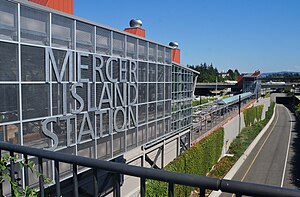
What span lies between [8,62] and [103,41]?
388cm

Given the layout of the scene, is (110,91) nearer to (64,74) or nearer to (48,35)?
(64,74)

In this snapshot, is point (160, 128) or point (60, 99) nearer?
point (60, 99)

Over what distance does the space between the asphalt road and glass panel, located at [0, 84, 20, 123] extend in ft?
55.1

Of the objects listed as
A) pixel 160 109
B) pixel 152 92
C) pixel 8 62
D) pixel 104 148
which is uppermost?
pixel 8 62

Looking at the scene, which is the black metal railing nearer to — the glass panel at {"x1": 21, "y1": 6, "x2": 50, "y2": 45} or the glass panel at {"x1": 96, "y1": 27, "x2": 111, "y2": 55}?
the glass panel at {"x1": 21, "y1": 6, "x2": 50, "y2": 45}

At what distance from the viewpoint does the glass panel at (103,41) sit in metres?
9.81

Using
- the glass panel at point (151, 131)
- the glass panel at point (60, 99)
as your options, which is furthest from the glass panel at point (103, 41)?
the glass panel at point (151, 131)

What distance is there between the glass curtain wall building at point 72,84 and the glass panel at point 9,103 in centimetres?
2

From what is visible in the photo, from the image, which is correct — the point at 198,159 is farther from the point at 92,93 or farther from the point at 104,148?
the point at 92,93

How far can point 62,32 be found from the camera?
8219mm

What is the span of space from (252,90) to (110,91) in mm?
49718

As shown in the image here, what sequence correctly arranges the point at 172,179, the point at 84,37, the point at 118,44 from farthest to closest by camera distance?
1. the point at 118,44
2. the point at 84,37
3. the point at 172,179

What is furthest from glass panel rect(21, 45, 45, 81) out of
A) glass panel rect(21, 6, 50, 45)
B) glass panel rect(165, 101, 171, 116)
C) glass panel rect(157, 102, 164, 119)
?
glass panel rect(165, 101, 171, 116)

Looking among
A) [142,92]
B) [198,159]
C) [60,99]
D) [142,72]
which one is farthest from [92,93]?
[198,159]
